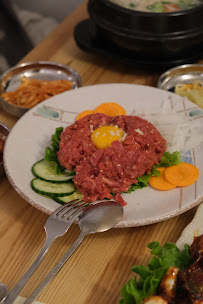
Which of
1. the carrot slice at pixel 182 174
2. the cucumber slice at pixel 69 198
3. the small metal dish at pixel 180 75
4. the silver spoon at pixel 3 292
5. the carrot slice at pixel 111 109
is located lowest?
the small metal dish at pixel 180 75

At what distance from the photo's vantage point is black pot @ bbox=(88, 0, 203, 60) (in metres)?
3.43

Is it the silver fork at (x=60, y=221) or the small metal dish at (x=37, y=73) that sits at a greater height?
the silver fork at (x=60, y=221)

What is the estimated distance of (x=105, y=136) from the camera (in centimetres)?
266

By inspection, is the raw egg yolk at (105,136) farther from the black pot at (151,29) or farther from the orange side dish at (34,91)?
the black pot at (151,29)

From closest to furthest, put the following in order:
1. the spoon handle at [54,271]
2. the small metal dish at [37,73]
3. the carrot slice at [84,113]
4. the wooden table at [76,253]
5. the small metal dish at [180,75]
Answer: the spoon handle at [54,271] → the wooden table at [76,253] → the carrot slice at [84,113] → the small metal dish at [180,75] → the small metal dish at [37,73]

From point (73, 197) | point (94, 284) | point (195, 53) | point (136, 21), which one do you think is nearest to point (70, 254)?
point (94, 284)

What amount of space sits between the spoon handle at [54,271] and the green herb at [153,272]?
39 cm

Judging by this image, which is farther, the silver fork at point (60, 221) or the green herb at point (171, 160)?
the green herb at point (171, 160)

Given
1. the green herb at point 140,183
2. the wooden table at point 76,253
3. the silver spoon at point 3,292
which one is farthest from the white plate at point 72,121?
the silver spoon at point 3,292

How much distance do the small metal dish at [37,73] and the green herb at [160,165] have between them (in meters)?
1.27

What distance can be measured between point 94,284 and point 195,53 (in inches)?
91.7

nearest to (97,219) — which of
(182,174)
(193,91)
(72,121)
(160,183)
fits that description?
(160,183)

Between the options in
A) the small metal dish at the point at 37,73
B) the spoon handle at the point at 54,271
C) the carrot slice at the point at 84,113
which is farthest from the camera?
the small metal dish at the point at 37,73

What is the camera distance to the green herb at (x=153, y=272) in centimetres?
182
